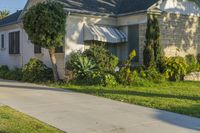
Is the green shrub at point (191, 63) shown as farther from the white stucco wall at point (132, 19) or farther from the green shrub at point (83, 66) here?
the green shrub at point (83, 66)

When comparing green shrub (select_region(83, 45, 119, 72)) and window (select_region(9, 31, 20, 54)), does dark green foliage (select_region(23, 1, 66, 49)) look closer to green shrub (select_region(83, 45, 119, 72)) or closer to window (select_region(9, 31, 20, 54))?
green shrub (select_region(83, 45, 119, 72))

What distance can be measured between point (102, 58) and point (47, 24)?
10.0 feet

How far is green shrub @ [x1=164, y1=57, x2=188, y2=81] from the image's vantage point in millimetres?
18281

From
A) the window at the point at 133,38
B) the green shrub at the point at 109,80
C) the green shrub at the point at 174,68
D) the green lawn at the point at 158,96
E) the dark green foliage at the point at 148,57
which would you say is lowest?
the green lawn at the point at 158,96

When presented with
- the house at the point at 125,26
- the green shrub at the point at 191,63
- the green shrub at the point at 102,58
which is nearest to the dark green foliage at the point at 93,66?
the green shrub at the point at 102,58

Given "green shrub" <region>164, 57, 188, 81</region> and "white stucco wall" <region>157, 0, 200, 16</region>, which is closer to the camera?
"green shrub" <region>164, 57, 188, 81</region>

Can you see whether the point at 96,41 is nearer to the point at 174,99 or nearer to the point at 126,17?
the point at 126,17

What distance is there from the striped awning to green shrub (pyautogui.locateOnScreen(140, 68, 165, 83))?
2.69m

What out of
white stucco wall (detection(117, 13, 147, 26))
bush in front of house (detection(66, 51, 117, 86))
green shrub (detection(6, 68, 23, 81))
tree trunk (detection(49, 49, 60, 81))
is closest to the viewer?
bush in front of house (detection(66, 51, 117, 86))

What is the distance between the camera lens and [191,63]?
65.7 ft

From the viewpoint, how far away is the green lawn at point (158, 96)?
10.7 meters

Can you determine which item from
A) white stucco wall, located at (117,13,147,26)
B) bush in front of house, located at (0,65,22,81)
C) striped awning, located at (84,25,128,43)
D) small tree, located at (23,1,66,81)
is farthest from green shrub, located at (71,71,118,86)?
bush in front of house, located at (0,65,22,81)

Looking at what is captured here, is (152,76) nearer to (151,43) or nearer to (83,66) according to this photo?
(151,43)

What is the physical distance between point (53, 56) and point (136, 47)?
4.63 m
